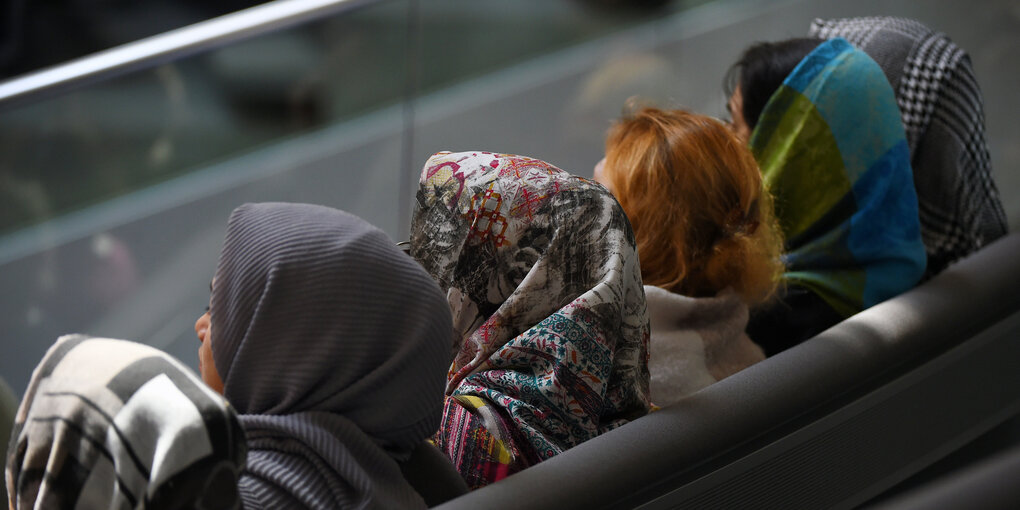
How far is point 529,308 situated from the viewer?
1.32 m

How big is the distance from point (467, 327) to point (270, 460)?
416mm

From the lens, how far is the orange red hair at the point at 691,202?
1.53 m

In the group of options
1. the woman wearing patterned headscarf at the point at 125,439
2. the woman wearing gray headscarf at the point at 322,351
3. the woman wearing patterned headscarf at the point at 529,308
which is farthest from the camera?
the woman wearing patterned headscarf at the point at 529,308

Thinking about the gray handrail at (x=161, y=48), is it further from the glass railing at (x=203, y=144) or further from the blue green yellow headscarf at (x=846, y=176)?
the blue green yellow headscarf at (x=846, y=176)

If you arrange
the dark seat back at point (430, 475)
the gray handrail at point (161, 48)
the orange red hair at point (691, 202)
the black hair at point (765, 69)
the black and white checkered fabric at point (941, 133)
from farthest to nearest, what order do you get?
the black and white checkered fabric at point (941, 133), the black hair at point (765, 69), the gray handrail at point (161, 48), the orange red hair at point (691, 202), the dark seat back at point (430, 475)

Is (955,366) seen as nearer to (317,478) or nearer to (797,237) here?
(797,237)

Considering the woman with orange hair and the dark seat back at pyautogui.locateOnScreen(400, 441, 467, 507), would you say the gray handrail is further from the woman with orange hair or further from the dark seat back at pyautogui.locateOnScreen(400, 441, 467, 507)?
the dark seat back at pyautogui.locateOnScreen(400, 441, 467, 507)

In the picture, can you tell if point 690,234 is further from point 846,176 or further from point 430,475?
point 430,475

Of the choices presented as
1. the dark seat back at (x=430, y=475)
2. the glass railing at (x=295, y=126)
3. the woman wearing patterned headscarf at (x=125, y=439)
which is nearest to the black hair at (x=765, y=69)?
the glass railing at (x=295, y=126)

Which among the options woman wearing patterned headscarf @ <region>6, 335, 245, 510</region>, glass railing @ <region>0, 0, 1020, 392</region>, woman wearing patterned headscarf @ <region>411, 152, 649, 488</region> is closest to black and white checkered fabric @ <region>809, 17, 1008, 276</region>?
glass railing @ <region>0, 0, 1020, 392</region>

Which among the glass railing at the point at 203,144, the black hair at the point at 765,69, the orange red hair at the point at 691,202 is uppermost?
the black hair at the point at 765,69

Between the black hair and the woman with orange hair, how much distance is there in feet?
1.21

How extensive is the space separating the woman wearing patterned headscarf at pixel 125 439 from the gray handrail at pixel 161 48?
3.34 feet

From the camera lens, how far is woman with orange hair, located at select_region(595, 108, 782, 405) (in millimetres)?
1526
